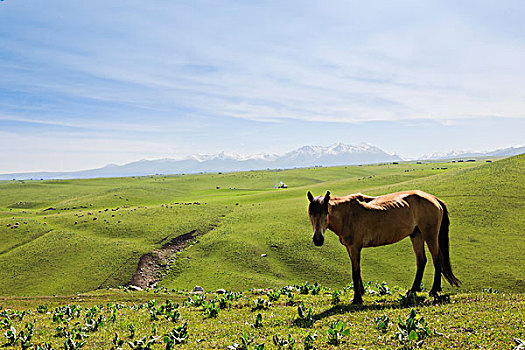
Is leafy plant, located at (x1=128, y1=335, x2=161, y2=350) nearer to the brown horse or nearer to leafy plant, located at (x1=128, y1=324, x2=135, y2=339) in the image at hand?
leafy plant, located at (x1=128, y1=324, x2=135, y2=339)

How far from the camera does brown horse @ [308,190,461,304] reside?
13.2 meters

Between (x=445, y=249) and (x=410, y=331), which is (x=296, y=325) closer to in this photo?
(x=410, y=331)

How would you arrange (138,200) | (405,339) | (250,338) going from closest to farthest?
(405,339) → (250,338) → (138,200)

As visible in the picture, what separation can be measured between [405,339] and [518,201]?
72.9 meters

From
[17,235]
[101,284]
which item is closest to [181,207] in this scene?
[17,235]

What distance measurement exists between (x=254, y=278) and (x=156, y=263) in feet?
61.4

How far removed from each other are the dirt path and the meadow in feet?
2.94

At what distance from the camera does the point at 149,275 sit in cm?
4978

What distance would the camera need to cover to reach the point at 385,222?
526 inches

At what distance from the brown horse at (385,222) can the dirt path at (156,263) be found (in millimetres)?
40219

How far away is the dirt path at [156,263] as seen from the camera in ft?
157

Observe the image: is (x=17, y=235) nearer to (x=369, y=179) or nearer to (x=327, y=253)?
(x=327, y=253)

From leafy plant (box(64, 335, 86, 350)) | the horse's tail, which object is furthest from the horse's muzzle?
leafy plant (box(64, 335, 86, 350))

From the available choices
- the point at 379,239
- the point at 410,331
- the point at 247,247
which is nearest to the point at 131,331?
the point at 410,331
